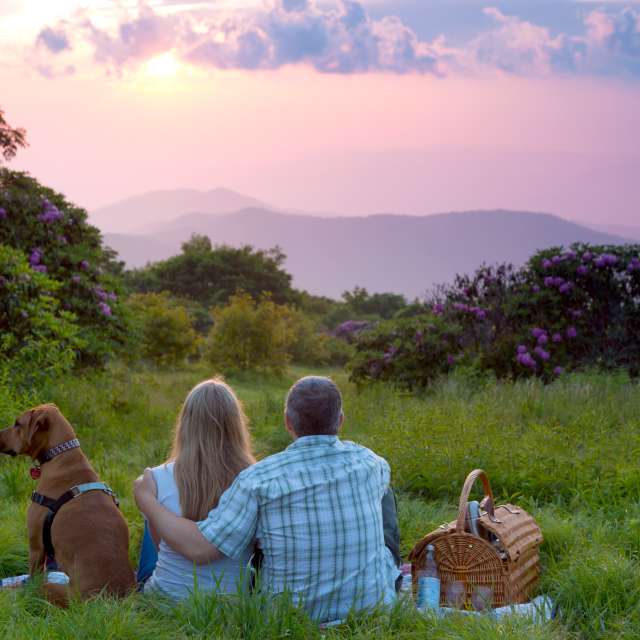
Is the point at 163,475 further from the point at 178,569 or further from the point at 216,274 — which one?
the point at 216,274

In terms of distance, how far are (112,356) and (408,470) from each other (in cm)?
712

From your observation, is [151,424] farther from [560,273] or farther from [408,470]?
[560,273]

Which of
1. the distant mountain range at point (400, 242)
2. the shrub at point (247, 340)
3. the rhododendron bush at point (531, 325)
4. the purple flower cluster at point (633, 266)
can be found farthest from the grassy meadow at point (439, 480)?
the distant mountain range at point (400, 242)

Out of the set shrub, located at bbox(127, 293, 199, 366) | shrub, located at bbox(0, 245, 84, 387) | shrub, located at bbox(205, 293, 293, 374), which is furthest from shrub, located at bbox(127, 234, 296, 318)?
shrub, located at bbox(0, 245, 84, 387)

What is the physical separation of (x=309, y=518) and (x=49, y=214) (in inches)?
406

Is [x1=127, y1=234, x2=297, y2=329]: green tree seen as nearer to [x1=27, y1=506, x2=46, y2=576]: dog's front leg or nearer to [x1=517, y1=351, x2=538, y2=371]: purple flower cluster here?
[x1=517, y1=351, x2=538, y2=371]: purple flower cluster

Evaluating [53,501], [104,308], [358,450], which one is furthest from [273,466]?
[104,308]

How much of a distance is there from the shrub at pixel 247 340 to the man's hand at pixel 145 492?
1465cm

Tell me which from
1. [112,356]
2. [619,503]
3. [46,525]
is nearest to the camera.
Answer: [46,525]

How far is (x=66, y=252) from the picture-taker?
519 inches

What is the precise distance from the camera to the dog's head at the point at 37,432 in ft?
14.6

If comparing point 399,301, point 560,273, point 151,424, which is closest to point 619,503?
point 151,424

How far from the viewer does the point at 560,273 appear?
44.3 feet

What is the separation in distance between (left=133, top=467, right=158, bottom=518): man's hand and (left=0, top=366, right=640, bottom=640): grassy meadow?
40cm
